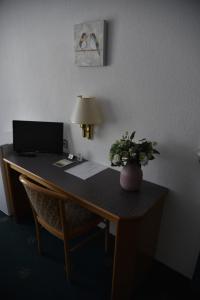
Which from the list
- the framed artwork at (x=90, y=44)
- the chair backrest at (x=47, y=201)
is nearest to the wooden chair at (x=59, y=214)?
the chair backrest at (x=47, y=201)

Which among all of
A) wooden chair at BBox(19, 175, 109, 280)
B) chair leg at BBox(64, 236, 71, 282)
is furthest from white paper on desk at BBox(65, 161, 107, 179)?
chair leg at BBox(64, 236, 71, 282)

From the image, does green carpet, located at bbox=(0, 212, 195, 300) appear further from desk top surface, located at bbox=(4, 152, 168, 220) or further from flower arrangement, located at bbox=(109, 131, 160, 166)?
flower arrangement, located at bbox=(109, 131, 160, 166)

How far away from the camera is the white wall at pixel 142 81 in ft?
4.10

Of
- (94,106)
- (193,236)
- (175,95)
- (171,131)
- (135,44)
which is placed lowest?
(193,236)

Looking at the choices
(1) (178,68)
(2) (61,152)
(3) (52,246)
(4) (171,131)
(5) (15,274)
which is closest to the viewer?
(1) (178,68)

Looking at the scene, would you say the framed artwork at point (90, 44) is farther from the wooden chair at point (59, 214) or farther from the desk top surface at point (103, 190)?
the wooden chair at point (59, 214)

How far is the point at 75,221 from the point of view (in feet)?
4.82

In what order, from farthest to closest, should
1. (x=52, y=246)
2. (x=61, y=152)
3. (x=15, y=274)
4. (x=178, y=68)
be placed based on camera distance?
1. (x=61, y=152)
2. (x=52, y=246)
3. (x=15, y=274)
4. (x=178, y=68)

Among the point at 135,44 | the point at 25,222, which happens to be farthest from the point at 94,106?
the point at 25,222

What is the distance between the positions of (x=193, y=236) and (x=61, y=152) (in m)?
1.29

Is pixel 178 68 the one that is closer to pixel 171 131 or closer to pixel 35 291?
pixel 171 131

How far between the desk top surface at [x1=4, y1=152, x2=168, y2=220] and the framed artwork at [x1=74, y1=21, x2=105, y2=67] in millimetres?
836

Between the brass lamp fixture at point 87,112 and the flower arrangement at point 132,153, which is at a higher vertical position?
the brass lamp fixture at point 87,112

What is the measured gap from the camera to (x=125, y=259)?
1.24 meters
